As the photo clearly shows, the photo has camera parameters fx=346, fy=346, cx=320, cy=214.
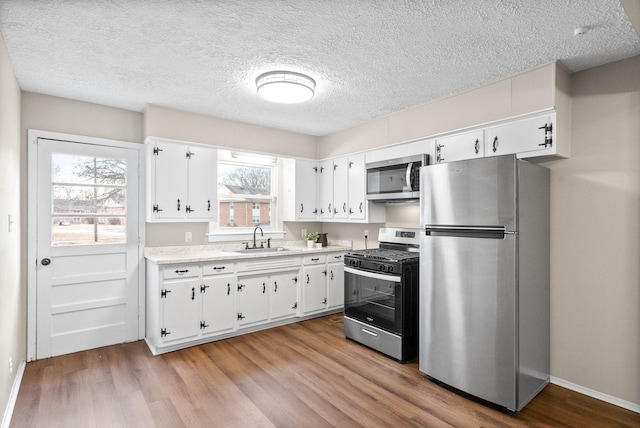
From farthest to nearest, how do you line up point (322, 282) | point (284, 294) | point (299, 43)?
point (322, 282)
point (284, 294)
point (299, 43)

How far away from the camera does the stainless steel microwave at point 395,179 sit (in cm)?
353

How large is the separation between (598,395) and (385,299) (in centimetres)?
173

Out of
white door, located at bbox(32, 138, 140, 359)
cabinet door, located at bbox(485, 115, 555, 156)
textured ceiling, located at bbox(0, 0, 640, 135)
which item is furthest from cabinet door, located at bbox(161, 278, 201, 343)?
cabinet door, located at bbox(485, 115, 555, 156)

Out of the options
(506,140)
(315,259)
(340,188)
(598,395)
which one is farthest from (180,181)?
(598,395)

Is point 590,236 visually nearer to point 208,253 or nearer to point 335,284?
point 335,284

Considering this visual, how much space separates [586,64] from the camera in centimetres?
261

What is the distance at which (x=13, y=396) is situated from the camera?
248 centimetres

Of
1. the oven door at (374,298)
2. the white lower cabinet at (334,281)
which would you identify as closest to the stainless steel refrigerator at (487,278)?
the oven door at (374,298)

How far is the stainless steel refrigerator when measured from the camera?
2379mm

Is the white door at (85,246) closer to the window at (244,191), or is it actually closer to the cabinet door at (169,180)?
the cabinet door at (169,180)

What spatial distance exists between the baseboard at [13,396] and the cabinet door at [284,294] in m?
2.27

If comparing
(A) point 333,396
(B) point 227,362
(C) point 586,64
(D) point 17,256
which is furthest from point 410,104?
(D) point 17,256

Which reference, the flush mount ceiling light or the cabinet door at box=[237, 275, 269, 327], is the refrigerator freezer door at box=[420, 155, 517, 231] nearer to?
the flush mount ceiling light

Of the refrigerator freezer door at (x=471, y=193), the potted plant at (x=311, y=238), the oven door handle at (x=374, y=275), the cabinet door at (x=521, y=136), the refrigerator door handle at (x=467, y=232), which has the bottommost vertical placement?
the oven door handle at (x=374, y=275)
